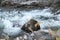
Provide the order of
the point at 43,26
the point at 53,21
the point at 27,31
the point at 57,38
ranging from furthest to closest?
the point at 53,21 < the point at 43,26 < the point at 27,31 < the point at 57,38

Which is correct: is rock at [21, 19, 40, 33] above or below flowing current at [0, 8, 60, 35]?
above

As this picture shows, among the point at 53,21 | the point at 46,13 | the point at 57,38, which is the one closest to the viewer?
the point at 57,38

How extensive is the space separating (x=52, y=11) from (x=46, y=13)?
1.74ft

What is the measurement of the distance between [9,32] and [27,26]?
0.79 meters

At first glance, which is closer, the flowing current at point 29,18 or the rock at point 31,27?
the rock at point 31,27

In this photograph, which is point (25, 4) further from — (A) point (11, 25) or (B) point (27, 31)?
(B) point (27, 31)

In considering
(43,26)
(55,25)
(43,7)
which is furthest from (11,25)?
(43,7)

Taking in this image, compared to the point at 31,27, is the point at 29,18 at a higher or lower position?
lower

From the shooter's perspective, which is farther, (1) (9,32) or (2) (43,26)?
(2) (43,26)

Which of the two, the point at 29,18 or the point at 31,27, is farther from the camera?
the point at 29,18

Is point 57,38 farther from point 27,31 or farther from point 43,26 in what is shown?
point 43,26

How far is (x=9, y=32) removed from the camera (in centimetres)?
755

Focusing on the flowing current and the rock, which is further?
the flowing current

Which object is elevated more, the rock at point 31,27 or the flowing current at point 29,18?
the rock at point 31,27
